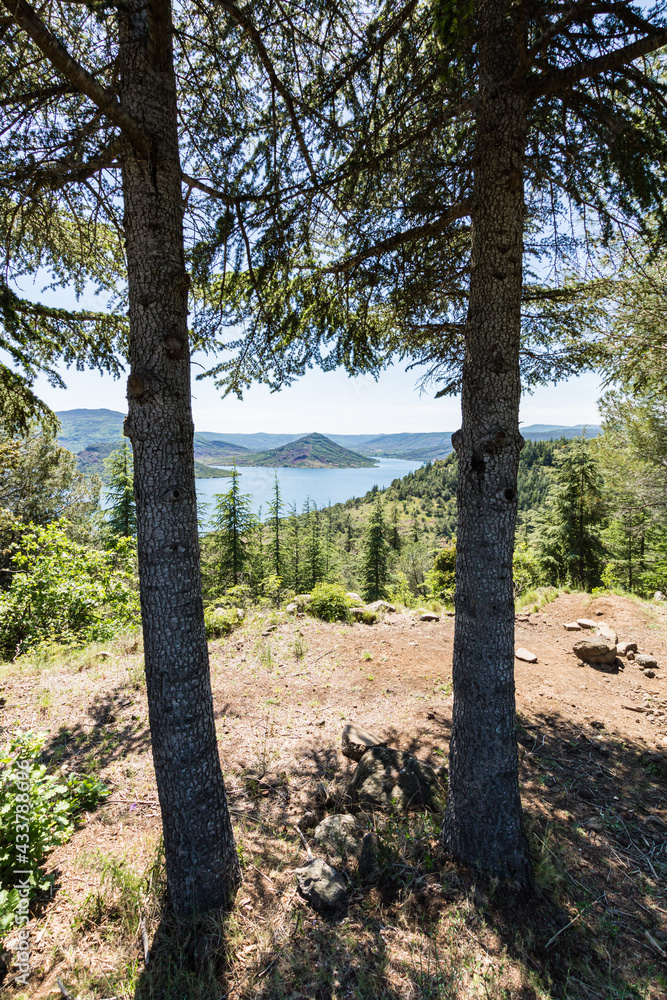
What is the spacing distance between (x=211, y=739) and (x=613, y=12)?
15.3 ft

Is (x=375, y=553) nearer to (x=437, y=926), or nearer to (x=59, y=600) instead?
(x=59, y=600)

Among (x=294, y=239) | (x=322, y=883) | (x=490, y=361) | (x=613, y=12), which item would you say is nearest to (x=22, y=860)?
(x=322, y=883)

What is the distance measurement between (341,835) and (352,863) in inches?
7.2

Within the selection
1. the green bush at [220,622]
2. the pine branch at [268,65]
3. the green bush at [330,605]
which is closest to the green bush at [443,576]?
the green bush at [330,605]

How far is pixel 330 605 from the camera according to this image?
7953 millimetres

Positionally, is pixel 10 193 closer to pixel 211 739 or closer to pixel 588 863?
pixel 211 739

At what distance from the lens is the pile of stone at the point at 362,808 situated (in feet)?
7.62

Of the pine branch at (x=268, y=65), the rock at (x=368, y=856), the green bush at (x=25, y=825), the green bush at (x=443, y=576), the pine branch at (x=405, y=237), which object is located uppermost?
the pine branch at (x=268, y=65)

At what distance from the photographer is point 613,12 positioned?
2.06 m

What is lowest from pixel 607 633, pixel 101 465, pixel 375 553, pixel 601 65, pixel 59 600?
pixel 375 553

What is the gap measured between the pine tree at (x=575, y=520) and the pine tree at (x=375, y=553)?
9.22m

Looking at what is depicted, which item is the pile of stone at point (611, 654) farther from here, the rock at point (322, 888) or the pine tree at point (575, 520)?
the pine tree at point (575, 520)

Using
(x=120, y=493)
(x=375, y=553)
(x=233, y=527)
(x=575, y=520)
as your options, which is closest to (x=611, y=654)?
(x=575, y=520)

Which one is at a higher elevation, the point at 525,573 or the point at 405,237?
the point at 405,237
